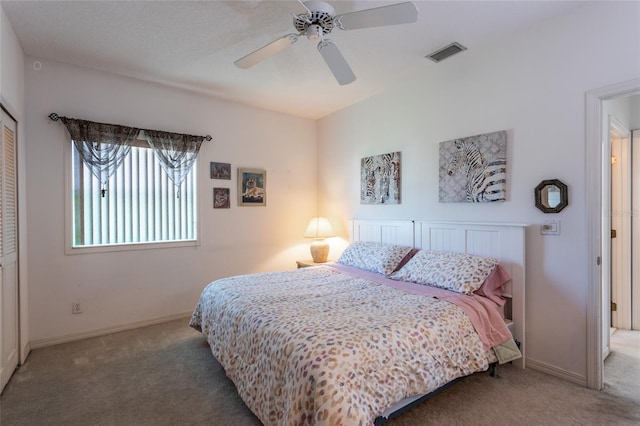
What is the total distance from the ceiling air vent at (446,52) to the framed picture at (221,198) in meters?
2.71

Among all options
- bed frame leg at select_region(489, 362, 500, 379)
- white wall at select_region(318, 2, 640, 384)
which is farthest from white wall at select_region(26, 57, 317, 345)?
bed frame leg at select_region(489, 362, 500, 379)

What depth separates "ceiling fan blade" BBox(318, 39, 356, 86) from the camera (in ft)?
6.88

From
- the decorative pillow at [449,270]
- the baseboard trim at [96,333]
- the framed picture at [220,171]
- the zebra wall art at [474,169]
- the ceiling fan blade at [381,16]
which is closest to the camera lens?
the ceiling fan blade at [381,16]

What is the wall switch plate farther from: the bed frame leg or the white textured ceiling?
the white textured ceiling

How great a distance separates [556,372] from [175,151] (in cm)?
409

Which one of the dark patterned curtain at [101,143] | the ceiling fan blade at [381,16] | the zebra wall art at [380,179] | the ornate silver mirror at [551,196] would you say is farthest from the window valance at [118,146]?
the ornate silver mirror at [551,196]

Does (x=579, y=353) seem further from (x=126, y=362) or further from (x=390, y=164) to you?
(x=126, y=362)

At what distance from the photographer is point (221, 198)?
3.96 metres

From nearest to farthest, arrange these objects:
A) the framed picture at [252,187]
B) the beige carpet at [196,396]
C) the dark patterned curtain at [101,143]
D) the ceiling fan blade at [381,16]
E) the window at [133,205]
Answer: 1. the ceiling fan blade at [381,16]
2. the beige carpet at [196,396]
3. the dark patterned curtain at [101,143]
4. the window at [133,205]
5. the framed picture at [252,187]

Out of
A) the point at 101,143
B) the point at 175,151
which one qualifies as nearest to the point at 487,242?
the point at 175,151

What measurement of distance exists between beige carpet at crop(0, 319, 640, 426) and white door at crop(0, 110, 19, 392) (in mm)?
222

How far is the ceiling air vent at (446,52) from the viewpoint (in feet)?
9.02

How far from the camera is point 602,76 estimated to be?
7.12ft

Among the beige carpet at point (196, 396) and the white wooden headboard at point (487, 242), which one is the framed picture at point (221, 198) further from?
the white wooden headboard at point (487, 242)
